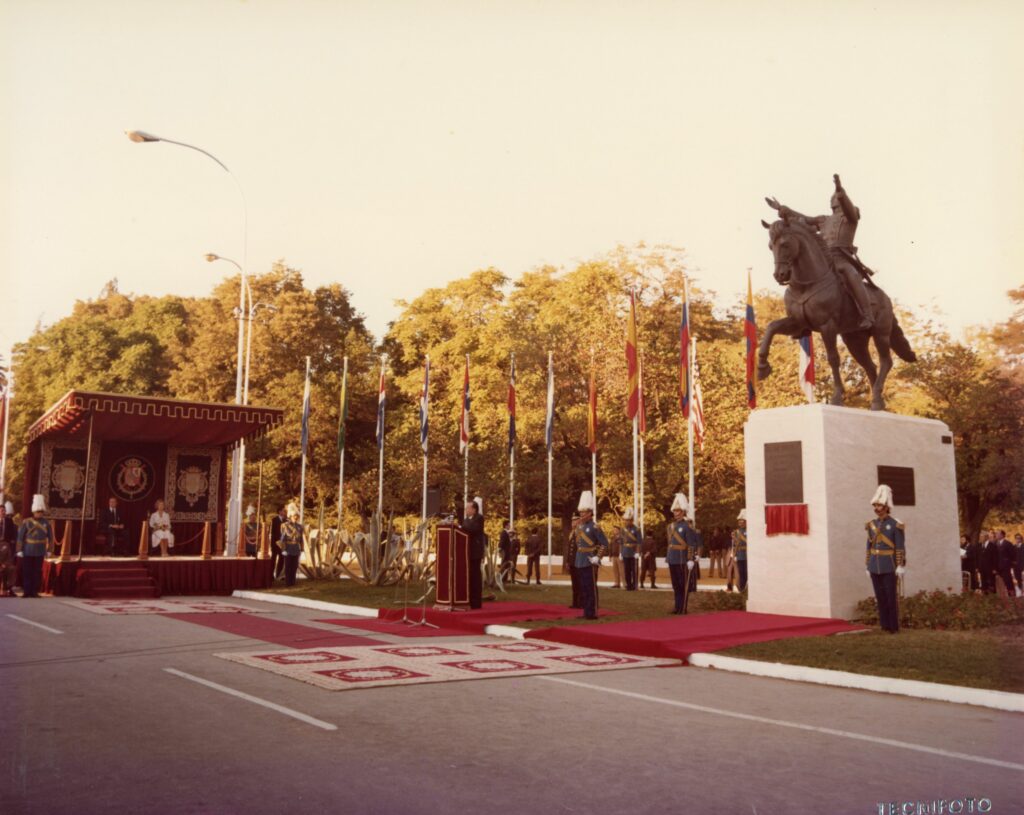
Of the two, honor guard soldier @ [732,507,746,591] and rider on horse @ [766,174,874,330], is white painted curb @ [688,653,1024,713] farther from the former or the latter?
honor guard soldier @ [732,507,746,591]

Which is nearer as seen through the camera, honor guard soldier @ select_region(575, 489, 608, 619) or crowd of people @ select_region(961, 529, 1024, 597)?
honor guard soldier @ select_region(575, 489, 608, 619)

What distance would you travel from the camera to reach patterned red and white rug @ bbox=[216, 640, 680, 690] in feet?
28.2

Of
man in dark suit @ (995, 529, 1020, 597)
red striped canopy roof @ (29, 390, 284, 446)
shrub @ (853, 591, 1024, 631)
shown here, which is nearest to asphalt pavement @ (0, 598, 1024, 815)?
shrub @ (853, 591, 1024, 631)

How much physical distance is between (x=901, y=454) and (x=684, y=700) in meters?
8.32

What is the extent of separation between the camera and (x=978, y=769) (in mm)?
5680

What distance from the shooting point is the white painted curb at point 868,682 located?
26.4ft

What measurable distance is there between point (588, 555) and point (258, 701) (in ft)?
25.9

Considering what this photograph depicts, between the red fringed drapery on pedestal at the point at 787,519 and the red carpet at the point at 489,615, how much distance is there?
3029 mm

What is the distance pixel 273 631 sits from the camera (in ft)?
42.4

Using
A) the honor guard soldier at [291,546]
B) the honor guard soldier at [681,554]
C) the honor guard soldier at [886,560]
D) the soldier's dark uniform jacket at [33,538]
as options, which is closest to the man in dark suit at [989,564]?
the honor guard soldier at [681,554]

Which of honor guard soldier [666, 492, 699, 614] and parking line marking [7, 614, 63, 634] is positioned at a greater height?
honor guard soldier [666, 492, 699, 614]

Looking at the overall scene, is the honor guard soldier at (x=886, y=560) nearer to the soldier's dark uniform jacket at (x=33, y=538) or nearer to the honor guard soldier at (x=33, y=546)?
the honor guard soldier at (x=33, y=546)

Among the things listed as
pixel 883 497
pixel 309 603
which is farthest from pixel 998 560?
pixel 309 603

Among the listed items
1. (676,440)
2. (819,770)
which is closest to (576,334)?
(676,440)
